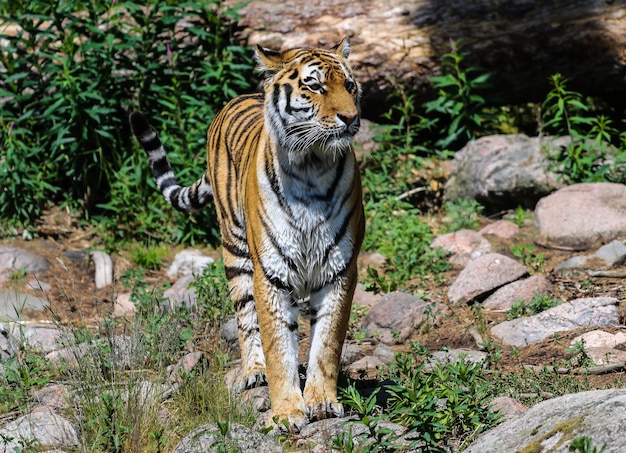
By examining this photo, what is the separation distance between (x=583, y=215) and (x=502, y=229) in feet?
2.50

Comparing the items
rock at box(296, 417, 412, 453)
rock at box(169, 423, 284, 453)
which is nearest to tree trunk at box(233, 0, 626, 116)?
rock at box(296, 417, 412, 453)

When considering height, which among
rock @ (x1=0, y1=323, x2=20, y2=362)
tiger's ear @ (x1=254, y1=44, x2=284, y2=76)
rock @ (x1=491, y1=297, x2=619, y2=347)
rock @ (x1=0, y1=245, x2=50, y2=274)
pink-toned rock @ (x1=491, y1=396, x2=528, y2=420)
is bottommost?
rock @ (x1=0, y1=245, x2=50, y2=274)

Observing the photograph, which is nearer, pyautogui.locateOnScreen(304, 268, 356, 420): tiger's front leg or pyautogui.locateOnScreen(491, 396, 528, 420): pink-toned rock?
pyautogui.locateOnScreen(491, 396, 528, 420): pink-toned rock

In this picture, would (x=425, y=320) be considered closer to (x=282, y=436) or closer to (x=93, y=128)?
(x=282, y=436)

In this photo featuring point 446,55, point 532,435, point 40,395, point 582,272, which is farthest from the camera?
point 446,55

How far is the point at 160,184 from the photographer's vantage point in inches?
273

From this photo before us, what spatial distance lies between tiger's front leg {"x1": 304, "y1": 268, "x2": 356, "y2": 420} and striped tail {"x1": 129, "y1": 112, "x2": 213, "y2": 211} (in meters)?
1.96

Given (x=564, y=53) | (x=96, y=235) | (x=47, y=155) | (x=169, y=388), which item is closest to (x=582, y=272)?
(x=564, y=53)

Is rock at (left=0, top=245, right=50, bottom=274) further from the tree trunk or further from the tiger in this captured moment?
the tiger

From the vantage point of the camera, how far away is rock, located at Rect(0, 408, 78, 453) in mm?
4695

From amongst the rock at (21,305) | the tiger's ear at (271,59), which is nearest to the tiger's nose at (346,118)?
the tiger's ear at (271,59)

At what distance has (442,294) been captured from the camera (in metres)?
7.46

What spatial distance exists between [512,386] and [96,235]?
5.19 m

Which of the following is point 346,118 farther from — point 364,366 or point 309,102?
point 364,366
